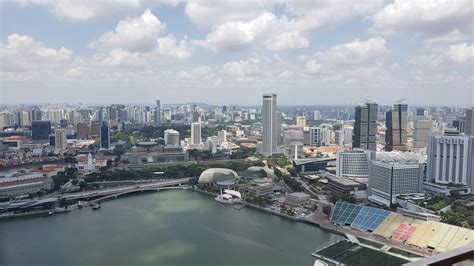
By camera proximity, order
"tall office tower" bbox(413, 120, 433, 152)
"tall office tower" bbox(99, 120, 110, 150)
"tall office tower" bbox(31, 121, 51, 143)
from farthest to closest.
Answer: "tall office tower" bbox(31, 121, 51, 143) → "tall office tower" bbox(99, 120, 110, 150) → "tall office tower" bbox(413, 120, 433, 152)

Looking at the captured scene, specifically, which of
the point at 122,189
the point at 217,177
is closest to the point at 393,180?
the point at 217,177

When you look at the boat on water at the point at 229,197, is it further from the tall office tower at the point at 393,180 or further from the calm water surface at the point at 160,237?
the tall office tower at the point at 393,180

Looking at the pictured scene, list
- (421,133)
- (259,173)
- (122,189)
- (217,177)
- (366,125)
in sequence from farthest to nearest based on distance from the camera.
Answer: (421,133)
(366,125)
(259,173)
(217,177)
(122,189)

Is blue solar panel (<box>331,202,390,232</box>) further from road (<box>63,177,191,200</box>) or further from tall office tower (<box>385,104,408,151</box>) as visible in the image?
tall office tower (<box>385,104,408,151</box>)

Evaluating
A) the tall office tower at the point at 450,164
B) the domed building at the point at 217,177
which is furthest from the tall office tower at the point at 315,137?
the domed building at the point at 217,177

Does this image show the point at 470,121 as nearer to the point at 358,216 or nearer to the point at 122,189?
the point at 358,216

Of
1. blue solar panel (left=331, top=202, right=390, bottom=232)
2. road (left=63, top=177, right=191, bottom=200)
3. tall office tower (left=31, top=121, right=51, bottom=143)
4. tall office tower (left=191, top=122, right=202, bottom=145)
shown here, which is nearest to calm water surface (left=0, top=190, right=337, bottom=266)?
blue solar panel (left=331, top=202, right=390, bottom=232)
